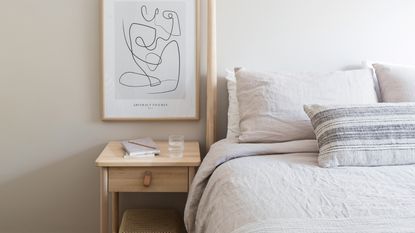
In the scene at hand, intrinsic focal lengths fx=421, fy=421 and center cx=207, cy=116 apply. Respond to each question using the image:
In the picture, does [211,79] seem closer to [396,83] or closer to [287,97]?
[287,97]

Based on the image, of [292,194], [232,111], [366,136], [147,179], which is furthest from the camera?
[232,111]

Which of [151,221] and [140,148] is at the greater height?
[140,148]

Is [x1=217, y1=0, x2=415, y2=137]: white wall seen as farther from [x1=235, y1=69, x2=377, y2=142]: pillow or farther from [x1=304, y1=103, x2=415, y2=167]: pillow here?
[x1=304, y1=103, x2=415, y2=167]: pillow

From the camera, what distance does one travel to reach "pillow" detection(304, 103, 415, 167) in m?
1.59

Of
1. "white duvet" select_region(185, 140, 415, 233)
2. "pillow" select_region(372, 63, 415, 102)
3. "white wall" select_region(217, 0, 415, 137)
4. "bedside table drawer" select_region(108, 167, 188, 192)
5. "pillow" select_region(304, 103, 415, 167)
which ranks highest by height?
→ "white wall" select_region(217, 0, 415, 137)

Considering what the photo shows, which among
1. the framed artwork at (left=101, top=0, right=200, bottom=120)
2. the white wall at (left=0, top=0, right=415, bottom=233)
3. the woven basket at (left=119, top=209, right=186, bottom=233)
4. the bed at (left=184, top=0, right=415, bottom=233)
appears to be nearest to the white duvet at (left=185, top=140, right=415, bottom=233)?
the bed at (left=184, top=0, right=415, bottom=233)

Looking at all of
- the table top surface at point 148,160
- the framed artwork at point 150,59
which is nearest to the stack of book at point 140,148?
the table top surface at point 148,160

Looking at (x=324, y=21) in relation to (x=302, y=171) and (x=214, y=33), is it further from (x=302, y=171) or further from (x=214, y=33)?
(x=302, y=171)

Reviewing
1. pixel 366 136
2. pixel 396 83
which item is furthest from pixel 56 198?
pixel 396 83

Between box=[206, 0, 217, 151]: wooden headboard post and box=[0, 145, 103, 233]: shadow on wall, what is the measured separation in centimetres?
62

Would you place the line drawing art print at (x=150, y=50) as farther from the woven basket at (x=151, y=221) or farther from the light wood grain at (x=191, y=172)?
the woven basket at (x=151, y=221)

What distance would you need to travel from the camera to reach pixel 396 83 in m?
1.99

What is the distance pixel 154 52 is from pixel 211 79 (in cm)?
33

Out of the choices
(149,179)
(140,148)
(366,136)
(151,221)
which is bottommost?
(151,221)
